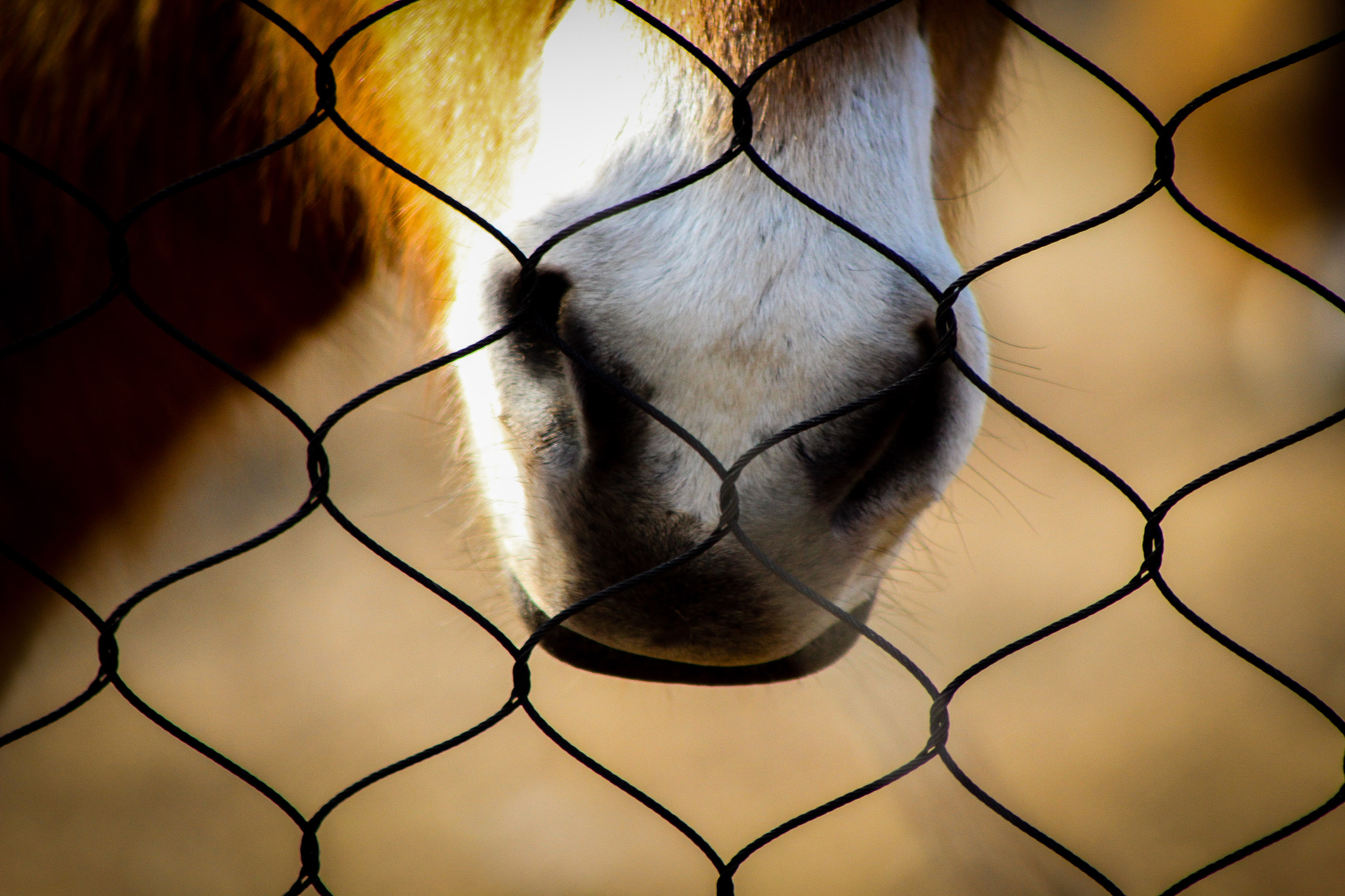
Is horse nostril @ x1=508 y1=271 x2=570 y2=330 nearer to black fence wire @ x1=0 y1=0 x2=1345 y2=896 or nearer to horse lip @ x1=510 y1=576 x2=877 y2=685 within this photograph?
black fence wire @ x1=0 y1=0 x2=1345 y2=896

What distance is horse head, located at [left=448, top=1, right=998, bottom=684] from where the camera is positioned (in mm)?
531

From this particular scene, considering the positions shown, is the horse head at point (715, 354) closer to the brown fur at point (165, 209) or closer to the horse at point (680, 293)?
the horse at point (680, 293)

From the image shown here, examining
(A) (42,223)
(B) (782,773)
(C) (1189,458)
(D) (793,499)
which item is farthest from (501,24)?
(C) (1189,458)

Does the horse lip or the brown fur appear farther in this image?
the brown fur

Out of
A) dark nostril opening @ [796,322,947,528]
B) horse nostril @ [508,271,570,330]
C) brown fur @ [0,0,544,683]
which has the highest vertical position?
dark nostril opening @ [796,322,947,528]

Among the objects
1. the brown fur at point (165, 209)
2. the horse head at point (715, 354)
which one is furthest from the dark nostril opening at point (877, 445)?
the brown fur at point (165, 209)

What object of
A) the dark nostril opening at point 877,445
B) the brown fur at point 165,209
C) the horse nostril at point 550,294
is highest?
the dark nostril opening at point 877,445

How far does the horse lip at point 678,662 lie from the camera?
0.63 meters

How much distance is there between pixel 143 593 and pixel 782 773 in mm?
1678

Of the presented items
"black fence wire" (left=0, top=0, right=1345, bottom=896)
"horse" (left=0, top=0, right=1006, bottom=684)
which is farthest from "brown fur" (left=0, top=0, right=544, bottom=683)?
"black fence wire" (left=0, top=0, right=1345, bottom=896)

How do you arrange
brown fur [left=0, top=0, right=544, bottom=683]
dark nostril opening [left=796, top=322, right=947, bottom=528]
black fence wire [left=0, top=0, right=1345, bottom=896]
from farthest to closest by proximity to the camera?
brown fur [left=0, top=0, right=544, bottom=683], dark nostril opening [left=796, top=322, right=947, bottom=528], black fence wire [left=0, top=0, right=1345, bottom=896]

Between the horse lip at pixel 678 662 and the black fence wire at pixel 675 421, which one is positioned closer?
the black fence wire at pixel 675 421

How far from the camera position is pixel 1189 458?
2.81m

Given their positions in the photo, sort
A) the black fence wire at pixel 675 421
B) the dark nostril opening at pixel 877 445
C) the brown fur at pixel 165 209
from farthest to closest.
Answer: the brown fur at pixel 165 209
the dark nostril opening at pixel 877 445
the black fence wire at pixel 675 421
